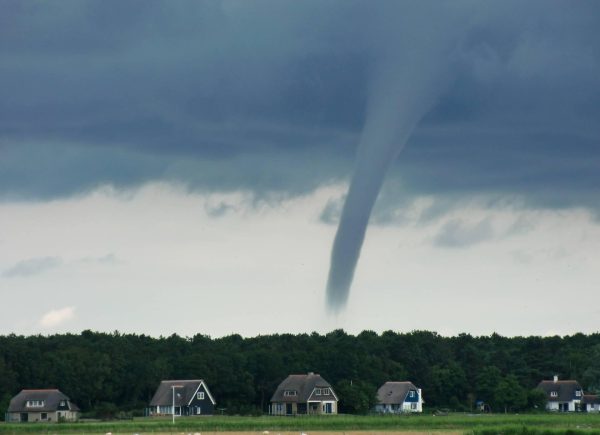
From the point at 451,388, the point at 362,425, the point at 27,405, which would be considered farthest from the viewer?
the point at 451,388

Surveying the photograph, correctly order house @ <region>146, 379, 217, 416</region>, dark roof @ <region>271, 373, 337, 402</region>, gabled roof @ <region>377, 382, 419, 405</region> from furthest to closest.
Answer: gabled roof @ <region>377, 382, 419, 405</region> → dark roof @ <region>271, 373, 337, 402</region> → house @ <region>146, 379, 217, 416</region>

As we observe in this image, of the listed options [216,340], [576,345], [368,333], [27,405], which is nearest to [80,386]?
[27,405]

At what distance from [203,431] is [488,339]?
106m

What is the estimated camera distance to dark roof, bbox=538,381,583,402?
156512 millimetres

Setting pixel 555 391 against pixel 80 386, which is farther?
pixel 555 391

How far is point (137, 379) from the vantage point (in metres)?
132

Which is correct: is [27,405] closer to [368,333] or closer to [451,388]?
[451,388]

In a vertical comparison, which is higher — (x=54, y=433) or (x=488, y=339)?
(x=488, y=339)

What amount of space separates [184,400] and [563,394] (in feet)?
187

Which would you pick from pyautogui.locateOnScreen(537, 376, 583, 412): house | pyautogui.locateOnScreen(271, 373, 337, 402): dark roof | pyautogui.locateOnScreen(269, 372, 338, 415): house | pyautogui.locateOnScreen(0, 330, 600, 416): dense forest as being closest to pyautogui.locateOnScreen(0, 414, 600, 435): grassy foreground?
pyautogui.locateOnScreen(0, 330, 600, 416): dense forest

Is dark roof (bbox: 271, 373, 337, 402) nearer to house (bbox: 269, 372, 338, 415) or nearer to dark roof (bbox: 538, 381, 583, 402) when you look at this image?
house (bbox: 269, 372, 338, 415)

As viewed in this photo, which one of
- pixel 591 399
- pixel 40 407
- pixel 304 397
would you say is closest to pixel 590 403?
pixel 591 399

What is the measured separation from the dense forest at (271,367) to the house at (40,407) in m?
2.21

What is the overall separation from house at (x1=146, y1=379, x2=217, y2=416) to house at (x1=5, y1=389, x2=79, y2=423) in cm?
852
